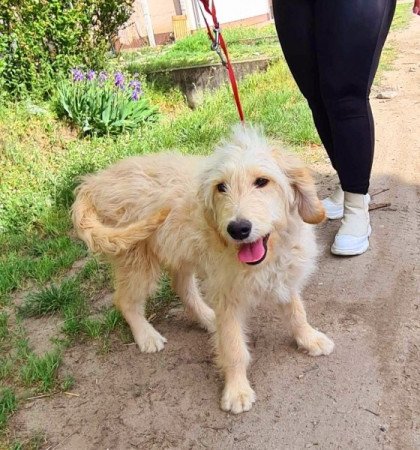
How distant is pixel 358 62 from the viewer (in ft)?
9.39

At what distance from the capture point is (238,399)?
2.27 m

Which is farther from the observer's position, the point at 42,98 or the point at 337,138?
the point at 42,98

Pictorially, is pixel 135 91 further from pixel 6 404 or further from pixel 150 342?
pixel 6 404

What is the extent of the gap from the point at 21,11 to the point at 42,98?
102cm

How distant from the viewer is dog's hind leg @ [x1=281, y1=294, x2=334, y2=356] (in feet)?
8.23

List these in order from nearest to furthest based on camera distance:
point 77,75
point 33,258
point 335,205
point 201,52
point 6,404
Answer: point 6,404 → point 335,205 → point 33,258 → point 77,75 → point 201,52

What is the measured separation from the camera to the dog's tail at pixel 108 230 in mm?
2412

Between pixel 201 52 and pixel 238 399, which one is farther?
pixel 201 52

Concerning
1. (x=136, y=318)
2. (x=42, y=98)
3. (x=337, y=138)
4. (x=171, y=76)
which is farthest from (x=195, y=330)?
(x=171, y=76)

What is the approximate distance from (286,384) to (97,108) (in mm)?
4302

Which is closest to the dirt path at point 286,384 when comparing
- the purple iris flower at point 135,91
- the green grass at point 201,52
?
the purple iris flower at point 135,91

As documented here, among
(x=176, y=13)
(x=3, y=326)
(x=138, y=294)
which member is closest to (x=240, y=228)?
(x=138, y=294)

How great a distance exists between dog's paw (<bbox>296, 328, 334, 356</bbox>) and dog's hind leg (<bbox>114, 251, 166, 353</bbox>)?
79 cm

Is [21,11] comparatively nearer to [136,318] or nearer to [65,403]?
[136,318]
